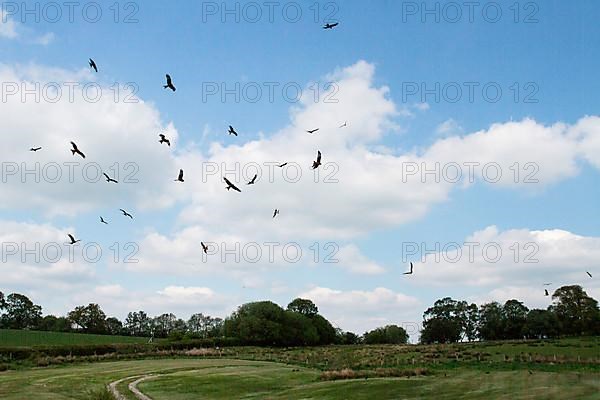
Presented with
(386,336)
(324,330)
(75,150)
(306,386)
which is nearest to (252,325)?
(324,330)

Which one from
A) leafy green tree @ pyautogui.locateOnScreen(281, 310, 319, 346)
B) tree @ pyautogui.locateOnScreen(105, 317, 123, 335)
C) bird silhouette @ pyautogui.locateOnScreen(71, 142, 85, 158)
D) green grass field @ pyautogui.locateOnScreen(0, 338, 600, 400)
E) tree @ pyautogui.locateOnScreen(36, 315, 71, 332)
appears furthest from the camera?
tree @ pyautogui.locateOnScreen(105, 317, 123, 335)

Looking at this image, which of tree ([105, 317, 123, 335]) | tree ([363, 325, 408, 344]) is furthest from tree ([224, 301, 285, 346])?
tree ([105, 317, 123, 335])

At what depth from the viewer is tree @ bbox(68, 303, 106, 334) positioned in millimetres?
179875

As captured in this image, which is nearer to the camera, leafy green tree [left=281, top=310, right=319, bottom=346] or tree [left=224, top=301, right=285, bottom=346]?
tree [left=224, top=301, right=285, bottom=346]

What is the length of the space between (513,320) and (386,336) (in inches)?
1551

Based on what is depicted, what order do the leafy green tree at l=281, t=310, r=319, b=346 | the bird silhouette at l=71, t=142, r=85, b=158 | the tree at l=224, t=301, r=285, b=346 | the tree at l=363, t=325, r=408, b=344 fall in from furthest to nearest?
1. the tree at l=363, t=325, r=408, b=344
2. the leafy green tree at l=281, t=310, r=319, b=346
3. the tree at l=224, t=301, r=285, b=346
4. the bird silhouette at l=71, t=142, r=85, b=158

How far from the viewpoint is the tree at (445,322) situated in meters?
170

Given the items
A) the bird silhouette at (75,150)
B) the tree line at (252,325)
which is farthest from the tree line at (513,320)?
the bird silhouette at (75,150)

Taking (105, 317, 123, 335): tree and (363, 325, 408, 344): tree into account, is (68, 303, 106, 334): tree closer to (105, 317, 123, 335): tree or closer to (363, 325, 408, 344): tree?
(105, 317, 123, 335): tree

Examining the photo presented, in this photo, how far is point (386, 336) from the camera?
184625 millimetres

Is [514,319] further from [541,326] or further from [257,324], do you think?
[257,324]

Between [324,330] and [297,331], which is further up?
[324,330]

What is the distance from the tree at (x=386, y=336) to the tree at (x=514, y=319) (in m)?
34.2

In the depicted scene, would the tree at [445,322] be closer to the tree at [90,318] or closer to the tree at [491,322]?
the tree at [491,322]
